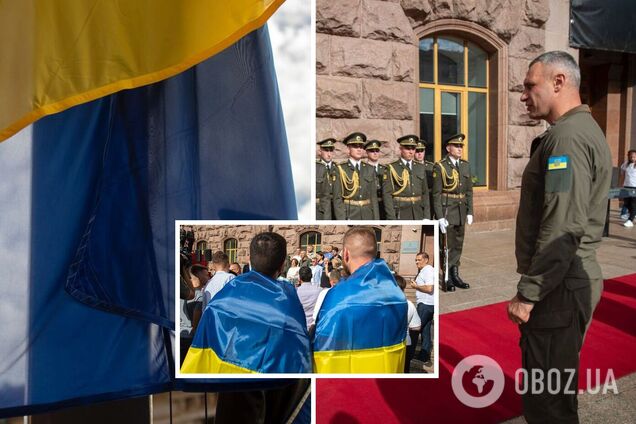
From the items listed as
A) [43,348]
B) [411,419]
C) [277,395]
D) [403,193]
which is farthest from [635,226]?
[43,348]

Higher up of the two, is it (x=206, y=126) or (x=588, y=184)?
(x=206, y=126)

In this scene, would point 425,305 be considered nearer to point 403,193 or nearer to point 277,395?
point 277,395

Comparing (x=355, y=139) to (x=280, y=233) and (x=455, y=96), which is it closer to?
(x=455, y=96)

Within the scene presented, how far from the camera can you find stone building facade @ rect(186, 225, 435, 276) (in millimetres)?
1506

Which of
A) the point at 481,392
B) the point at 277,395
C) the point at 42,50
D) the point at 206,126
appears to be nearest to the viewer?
the point at 42,50

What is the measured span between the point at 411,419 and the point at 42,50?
7.83 ft

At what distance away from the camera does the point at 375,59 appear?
7934 millimetres

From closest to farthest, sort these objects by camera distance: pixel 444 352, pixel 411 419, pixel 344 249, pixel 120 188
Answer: pixel 344 249, pixel 120 188, pixel 411 419, pixel 444 352

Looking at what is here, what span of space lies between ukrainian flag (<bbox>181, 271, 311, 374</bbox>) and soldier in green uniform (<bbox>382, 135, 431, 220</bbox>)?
5350 mm

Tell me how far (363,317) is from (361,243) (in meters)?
0.21

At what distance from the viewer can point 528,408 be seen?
6.52 ft

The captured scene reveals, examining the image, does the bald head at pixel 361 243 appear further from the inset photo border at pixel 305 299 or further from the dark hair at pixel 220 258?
the dark hair at pixel 220 258

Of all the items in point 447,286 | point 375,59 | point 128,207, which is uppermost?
point 375,59

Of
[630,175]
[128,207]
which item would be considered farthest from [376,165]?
[630,175]
